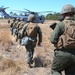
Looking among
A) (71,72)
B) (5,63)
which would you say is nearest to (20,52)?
(5,63)

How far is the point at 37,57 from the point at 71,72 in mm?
5815

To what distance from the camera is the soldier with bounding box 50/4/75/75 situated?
5914 mm

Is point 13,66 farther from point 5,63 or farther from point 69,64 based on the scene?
point 69,64

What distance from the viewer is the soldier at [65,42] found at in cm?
591

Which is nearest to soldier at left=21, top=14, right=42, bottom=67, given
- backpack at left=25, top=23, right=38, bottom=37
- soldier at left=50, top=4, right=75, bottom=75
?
backpack at left=25, top=23, right=38, bottom=37

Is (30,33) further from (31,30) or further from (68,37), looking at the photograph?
(68,37)

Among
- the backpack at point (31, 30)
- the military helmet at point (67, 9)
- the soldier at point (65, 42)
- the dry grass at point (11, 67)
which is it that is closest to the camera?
the soldier at point (65, 42)

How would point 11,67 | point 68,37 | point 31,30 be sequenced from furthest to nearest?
point 31,30 → point 11,67 → point 68,37

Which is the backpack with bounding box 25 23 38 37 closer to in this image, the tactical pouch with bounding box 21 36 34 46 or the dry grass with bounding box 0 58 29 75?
the tactical pouch with bounding box 21 36 34 46

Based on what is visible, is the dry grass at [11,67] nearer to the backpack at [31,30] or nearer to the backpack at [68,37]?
the backpack at [31,30]

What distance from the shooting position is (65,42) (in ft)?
19.6

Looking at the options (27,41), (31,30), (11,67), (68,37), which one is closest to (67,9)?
(68,37)

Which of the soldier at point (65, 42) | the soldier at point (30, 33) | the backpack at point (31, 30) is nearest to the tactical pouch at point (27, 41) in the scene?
the soldier at point (30, 33)

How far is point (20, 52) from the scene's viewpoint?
43.3 feet
